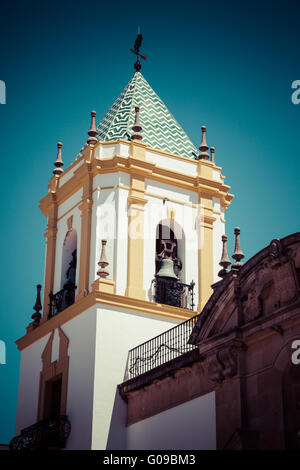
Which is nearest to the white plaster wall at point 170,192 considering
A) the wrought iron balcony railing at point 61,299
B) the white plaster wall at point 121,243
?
the white plaster wall at point 121,243

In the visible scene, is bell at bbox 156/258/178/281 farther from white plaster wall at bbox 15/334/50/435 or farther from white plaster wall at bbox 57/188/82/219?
white plaster wall at bbox 15/334/50/435

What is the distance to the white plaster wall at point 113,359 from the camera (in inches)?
789

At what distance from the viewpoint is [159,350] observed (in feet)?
66.6

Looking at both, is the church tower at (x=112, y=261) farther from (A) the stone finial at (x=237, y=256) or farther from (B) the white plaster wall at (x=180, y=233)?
(A) the stone finial at (x=237, y=256)

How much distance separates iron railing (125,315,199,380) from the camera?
2012 centimetres

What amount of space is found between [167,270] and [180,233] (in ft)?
5.71

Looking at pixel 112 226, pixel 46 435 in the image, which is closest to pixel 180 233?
pixel 112 226

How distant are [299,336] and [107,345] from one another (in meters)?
6.50

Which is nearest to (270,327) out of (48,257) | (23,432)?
(23,432)

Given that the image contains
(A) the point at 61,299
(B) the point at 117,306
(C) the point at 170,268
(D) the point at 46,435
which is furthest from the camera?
(A) the point at 61,299

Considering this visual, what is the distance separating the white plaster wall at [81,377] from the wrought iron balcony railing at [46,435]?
175 millimetres

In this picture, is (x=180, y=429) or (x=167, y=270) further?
(x=167, y=270)

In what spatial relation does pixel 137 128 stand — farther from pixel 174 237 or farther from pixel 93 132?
pixel 174 237

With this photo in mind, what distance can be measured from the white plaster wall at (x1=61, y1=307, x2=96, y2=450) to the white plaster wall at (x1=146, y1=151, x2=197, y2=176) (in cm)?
507
